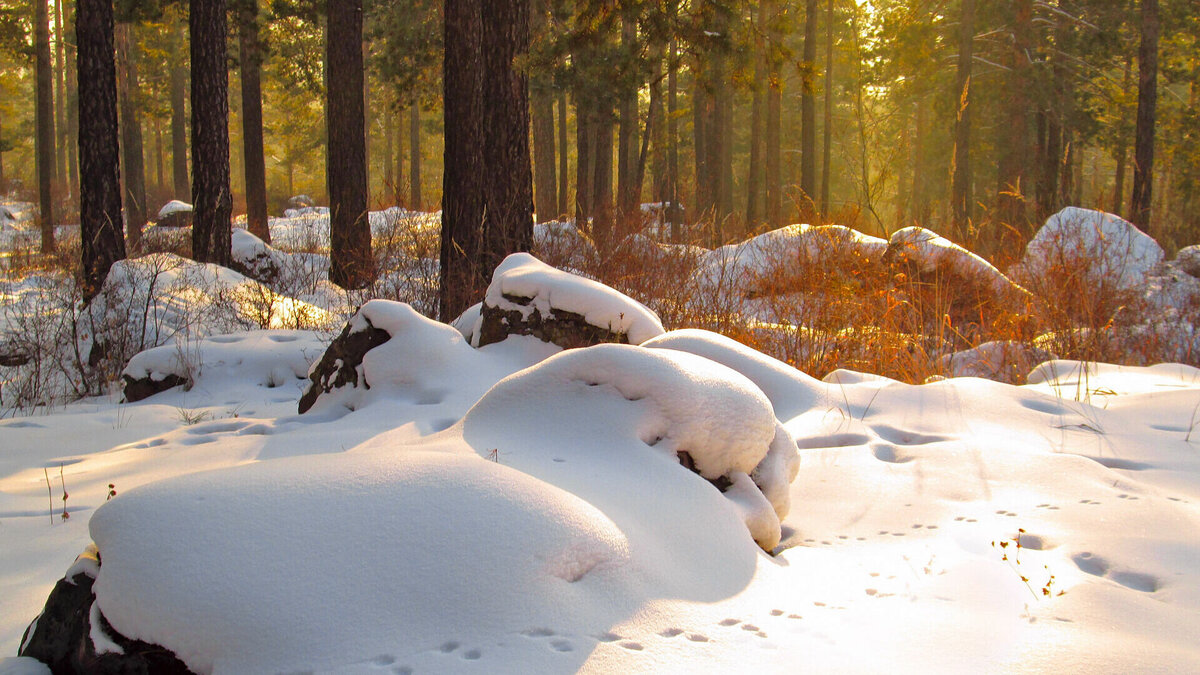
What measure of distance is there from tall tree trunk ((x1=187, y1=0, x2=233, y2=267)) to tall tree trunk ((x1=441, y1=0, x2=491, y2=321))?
3150 millimetres

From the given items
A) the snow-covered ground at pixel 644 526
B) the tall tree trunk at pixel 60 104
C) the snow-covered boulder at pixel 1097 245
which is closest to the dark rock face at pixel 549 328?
the snow-covered ground at pixel 644 526

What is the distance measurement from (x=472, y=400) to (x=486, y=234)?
3053 mm

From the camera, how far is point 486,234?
6.46 metres

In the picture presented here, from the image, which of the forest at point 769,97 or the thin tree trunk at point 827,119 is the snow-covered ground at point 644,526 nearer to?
the forest at point 769,97

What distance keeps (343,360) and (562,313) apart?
3.91 feet

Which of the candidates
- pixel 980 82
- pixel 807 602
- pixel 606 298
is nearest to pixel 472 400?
pixel 606 298

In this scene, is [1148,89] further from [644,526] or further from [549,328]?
[644,526]

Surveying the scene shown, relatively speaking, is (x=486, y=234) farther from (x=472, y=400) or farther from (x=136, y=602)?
(x=136, y=602)

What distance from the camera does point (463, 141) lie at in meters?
6.44

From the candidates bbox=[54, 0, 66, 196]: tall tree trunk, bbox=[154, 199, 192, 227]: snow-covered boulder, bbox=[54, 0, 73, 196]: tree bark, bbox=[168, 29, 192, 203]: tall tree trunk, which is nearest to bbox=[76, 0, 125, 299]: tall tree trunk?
bbox=[154, 199, 192, 227]: snow-covered boulder

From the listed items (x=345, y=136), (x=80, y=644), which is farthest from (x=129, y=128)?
(x=80, y=644)

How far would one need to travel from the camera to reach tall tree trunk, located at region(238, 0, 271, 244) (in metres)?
11.8

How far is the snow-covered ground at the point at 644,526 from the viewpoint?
1.41m

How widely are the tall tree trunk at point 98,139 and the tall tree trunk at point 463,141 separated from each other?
309 centimetres
